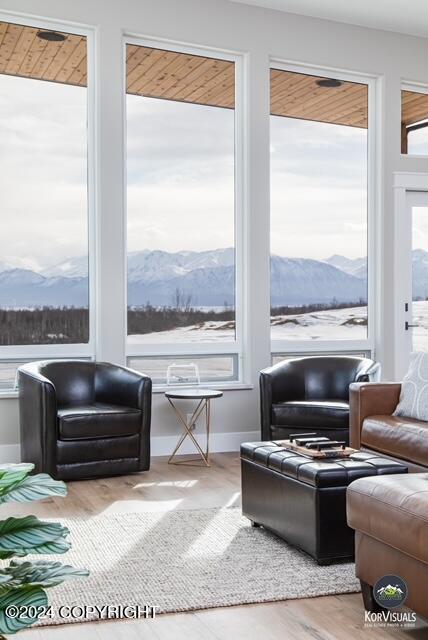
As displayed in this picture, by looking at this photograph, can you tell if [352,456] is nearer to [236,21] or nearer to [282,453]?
[282,453]

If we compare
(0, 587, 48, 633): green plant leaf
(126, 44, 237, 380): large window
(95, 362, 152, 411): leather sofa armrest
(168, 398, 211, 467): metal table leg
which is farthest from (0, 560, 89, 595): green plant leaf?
(126, 44, 237, 380): large window

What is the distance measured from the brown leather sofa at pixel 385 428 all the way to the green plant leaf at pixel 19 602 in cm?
298

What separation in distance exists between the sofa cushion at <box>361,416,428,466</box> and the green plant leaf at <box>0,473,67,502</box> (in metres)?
2.91

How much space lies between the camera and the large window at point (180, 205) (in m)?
6.18

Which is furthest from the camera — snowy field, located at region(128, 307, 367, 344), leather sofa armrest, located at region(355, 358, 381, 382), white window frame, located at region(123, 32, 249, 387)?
white window frame, located at region(123, 32, 249, 387)

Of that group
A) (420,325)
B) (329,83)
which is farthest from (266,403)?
(329,83)

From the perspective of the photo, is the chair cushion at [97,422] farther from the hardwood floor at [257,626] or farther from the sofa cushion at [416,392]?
the hardwood floor at [257,626]

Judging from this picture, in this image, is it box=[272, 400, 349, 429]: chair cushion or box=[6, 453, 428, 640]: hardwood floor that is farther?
box=[272, 400, 349, 429]: chair cushion

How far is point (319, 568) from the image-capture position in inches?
129

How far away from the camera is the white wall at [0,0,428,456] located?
19.5 ft

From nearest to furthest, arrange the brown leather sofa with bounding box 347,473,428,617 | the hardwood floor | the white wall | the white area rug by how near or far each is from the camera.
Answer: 1. the brown leather sofa with bounding box 347,473,428,617
2. the hardwood floor
3. the white area rug
4. the white wall

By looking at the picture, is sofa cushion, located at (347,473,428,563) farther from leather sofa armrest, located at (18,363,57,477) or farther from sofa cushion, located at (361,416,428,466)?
leather sofa armrest, located at (18,363,57,477)

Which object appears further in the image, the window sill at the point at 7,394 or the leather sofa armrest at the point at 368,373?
the leather sofa armrest at the point at 368,373

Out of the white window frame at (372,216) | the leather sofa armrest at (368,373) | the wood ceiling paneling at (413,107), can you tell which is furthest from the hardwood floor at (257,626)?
the wood ceiling paneling at (413,107)
